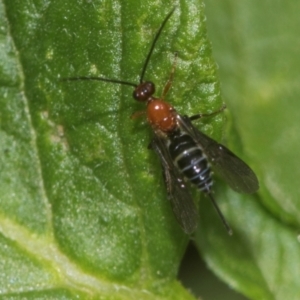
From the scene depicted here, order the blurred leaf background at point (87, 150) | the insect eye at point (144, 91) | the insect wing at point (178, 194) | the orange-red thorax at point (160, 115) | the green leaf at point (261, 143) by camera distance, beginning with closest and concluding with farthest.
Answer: the blurred leaf background at point (87, 150) < the insect eye at point (144, 91) < the insect wing at point (178, 194) < the orange-red thorax at point (160, 115) < the green leaf at point (261, 143)

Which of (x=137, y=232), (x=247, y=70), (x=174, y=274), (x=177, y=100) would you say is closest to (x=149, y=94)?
(x=177, y=100)

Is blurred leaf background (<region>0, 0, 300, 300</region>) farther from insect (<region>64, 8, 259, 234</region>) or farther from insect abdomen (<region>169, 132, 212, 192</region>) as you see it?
insect abdomen (<region>169, 132, 212, 192</region>)

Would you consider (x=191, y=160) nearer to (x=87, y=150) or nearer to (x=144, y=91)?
(x=144, y=91)

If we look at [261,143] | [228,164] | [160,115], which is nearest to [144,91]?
[160,115]

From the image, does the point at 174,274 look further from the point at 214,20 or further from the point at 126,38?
the point at 214,20

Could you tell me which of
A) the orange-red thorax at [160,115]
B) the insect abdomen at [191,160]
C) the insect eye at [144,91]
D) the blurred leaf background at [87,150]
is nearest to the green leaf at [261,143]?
the blurred leaf background at [87,150]

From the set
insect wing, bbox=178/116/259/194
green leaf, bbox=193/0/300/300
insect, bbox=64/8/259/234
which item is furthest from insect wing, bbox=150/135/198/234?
green leaf, bbox=193/0/300/300

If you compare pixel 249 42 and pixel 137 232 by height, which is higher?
pixel 249 42

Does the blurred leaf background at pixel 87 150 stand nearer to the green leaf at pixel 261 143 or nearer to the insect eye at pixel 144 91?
the insect eye at pixel 144 91
